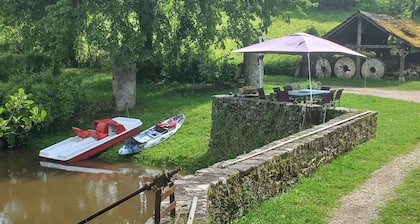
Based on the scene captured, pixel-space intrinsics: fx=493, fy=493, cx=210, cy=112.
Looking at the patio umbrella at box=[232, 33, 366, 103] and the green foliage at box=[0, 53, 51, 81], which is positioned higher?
the patio umbrella at box=[232, 33, 366, 103]

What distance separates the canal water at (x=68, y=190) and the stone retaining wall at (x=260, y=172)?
407cm

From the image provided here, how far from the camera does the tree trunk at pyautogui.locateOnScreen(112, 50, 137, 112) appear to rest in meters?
20.2

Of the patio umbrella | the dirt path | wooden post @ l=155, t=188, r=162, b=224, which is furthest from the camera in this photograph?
the patio umbrella

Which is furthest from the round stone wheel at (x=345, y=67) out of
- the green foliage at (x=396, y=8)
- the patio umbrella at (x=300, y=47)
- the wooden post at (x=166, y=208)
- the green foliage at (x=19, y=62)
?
the wooden post at (x=166, y=208)

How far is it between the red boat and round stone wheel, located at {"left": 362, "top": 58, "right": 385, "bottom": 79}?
15584 mm

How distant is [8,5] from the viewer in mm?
19375

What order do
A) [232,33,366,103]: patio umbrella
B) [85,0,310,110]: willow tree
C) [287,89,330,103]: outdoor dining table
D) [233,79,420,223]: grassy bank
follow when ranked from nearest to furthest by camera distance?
[233,79,420,223]: grassy bank < [232,33,366,103]: patio umbrella < [287,89,330,103]: outdoor dining table < [85,0,310,110]: willow tree

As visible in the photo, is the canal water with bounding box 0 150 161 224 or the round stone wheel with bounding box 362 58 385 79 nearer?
the canal water with bounding box 0 150 161 224

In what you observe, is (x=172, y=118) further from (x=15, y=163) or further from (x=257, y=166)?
(x=257, y=166)

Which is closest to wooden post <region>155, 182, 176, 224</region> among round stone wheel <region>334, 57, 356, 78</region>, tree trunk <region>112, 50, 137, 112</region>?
tree trunk <region>112, 50, 137, 112</region>

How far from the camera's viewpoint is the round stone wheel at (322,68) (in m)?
29.4

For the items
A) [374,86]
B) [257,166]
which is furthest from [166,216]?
[374,86]

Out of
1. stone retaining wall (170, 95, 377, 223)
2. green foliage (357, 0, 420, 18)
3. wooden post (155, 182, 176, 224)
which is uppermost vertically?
green foliage (357, 0, 420, 18)

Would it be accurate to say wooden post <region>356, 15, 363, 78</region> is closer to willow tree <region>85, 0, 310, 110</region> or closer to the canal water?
willow tree <region>85, 0, 310, 110</region>
